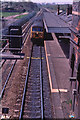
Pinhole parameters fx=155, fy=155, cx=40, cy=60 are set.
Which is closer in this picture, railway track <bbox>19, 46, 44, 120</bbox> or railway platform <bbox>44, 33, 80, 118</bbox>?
railway track <bbox>19, 46, 44, 120</bbox>

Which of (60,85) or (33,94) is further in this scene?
(60,85)

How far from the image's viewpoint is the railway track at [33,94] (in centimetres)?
901

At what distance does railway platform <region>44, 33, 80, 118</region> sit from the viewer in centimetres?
915

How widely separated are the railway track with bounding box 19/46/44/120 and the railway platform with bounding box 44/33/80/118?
849 mm

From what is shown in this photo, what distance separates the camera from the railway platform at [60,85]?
9151 millimetres

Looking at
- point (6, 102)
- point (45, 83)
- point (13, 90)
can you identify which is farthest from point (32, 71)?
point (6, 102)

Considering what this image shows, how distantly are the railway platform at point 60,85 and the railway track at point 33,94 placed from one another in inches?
33.4

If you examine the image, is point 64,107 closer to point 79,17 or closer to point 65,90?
point 65,90

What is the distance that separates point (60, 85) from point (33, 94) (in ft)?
7.73

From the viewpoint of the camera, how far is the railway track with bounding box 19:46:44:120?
9.01 meters

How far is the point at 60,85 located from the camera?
39.2 feet

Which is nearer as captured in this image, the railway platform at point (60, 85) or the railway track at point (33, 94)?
the railway track at point (33, 94)

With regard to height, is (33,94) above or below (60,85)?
below

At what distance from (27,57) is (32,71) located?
4156 millimetres
